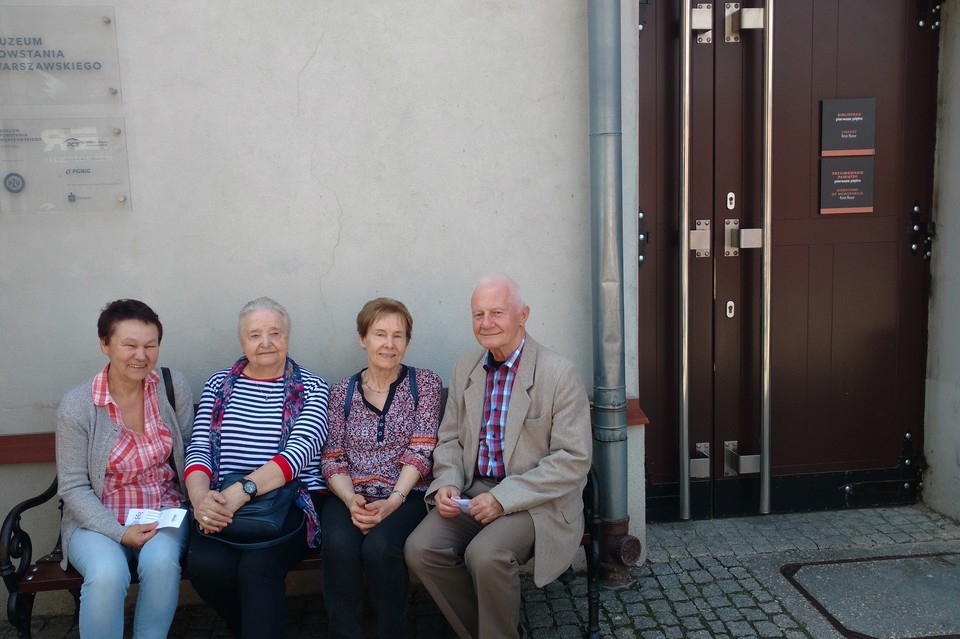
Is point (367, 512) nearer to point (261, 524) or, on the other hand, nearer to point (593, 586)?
point (261, 524)

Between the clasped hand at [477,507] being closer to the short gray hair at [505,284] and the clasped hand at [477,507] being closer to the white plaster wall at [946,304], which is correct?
the short gray hair at [505,284]

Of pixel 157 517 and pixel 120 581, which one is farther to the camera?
pixel 157 517

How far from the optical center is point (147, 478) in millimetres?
3133

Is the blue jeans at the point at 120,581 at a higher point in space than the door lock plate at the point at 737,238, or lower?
lower

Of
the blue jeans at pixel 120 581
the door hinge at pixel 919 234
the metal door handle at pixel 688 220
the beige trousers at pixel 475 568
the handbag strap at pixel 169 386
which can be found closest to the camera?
the blue jeans at pixel 120 581

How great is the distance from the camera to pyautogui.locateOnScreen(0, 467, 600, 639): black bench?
2.88m

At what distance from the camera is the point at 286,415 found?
323cm

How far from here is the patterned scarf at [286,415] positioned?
10.4ft

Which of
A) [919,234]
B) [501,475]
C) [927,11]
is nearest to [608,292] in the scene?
[501,475]

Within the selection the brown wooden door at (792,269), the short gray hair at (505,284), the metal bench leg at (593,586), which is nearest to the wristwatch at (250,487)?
the short gray hair at (505,284)

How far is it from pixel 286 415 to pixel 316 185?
3.46 ft

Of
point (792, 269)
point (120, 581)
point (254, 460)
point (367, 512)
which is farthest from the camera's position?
point (792, 269)

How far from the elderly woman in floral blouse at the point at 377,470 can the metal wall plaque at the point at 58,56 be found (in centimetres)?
155

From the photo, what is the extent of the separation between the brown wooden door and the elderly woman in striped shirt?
1919 mm
